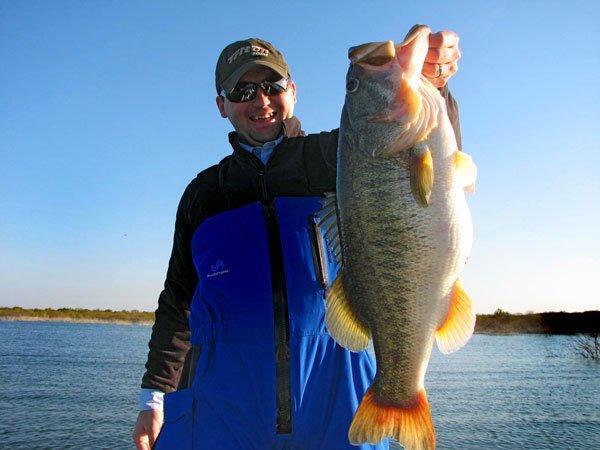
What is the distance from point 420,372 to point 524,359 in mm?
38511

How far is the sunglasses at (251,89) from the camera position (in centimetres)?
383

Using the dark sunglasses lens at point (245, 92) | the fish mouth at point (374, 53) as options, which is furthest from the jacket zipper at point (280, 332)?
the fish mouth at point (374, 53)

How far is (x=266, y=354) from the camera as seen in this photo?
10.1 ft

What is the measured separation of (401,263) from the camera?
8.00 ft

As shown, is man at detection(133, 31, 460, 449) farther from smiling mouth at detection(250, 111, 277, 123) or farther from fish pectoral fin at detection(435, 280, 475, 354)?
fish pectoral fin at detection(435, 280, 475, 354)

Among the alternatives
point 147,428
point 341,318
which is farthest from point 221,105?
point 147,428

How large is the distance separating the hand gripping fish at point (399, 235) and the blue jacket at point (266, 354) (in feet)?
1.51

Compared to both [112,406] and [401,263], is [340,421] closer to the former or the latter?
[401,263]

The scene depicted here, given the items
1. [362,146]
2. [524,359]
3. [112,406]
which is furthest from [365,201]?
[524,359]

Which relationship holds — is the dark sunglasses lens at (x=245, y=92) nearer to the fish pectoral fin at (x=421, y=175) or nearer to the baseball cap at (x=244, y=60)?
the baseball cap at (x=244, y=60)

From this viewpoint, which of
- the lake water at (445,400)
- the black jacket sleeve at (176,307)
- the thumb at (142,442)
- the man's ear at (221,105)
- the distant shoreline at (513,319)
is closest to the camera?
the thumb at (142,442)

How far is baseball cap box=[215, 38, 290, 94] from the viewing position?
3836mm

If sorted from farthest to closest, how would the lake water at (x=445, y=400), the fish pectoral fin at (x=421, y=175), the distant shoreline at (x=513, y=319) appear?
the distant shoreline at (x=513, y=319) → the lake water at (x=445, y=400) → the fish pectoral fin at (x=421, y=175)

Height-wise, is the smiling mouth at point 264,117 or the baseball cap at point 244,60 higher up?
the baseball cap at point 244,60
